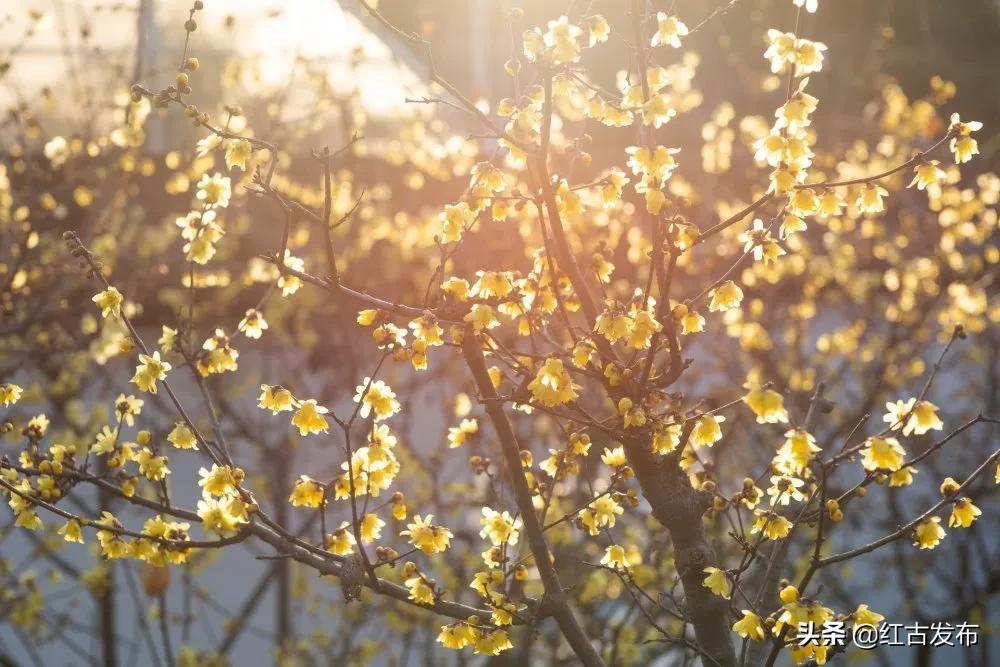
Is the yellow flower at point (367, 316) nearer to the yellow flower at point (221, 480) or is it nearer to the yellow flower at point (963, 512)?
the yellow flower at point (221, 480)

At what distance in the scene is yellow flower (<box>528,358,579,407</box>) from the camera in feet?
8.26

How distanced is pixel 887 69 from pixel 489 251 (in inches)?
336

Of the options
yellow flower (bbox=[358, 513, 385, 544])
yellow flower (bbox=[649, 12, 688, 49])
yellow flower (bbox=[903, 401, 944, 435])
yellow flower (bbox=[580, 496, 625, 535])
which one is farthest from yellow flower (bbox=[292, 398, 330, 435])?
yellow flower (bbox=[903, 401, 944, 435])

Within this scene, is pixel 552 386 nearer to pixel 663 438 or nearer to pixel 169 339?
pixel 663 438

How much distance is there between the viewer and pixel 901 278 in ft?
26.6

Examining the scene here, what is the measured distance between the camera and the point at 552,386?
2.51 m

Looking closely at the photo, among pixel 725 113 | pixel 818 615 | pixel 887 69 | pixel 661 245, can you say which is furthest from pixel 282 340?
pixel 887 69

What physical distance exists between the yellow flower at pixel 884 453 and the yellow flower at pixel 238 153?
177cm

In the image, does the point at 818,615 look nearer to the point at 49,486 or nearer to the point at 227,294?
the point at 49,486

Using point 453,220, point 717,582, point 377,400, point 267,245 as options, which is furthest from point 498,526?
point 267,245

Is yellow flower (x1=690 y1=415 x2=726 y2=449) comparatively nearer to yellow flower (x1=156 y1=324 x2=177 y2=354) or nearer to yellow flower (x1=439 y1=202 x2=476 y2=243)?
yellow flower (x1=439 y1=202 x2=476 y2=243)

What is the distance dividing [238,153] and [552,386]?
108cm

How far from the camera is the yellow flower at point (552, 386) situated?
2.52 meters

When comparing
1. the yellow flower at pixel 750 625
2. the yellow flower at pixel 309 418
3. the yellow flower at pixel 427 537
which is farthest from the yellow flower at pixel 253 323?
the yellow flower at pixel 750 625
